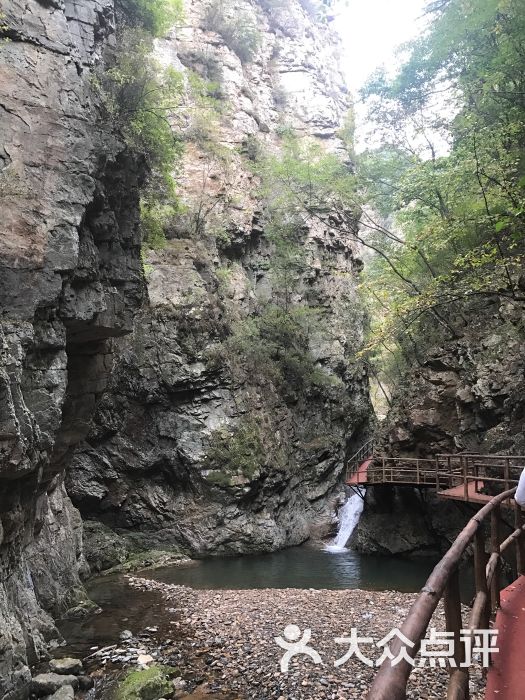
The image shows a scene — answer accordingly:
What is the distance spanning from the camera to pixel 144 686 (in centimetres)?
632

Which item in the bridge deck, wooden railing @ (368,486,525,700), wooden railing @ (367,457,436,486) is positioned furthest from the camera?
wooden railing @ (367,457,436,486)

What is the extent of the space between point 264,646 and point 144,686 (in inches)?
85.1

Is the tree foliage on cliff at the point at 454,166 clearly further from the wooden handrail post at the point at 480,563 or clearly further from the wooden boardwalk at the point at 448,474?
the wooden handrail post at the point at 480,563

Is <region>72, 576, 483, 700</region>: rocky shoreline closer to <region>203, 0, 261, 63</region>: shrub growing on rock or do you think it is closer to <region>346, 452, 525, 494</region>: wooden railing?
<region>346, 452, 525, 494</region>: wooden railing

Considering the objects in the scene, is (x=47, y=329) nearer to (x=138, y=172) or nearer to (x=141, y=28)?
(x=138, y=172)

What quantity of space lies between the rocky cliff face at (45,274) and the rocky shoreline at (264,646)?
2.13m

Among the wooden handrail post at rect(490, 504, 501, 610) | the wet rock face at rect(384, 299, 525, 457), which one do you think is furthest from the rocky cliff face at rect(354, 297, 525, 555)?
Result: the wooden handrail post at rect(490, 504, 501, 610)

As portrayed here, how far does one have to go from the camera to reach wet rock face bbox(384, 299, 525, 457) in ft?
46.8

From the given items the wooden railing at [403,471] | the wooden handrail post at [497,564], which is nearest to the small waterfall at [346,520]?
the wooden railing at [403,471]

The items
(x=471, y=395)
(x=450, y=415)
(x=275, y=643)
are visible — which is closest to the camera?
(x=275, y=643)

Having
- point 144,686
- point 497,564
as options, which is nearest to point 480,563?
point 497,564

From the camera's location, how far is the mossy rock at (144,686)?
620 centimetres

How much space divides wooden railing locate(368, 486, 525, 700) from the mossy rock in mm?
4773

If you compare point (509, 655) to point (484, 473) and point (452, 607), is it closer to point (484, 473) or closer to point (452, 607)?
point (452, 607)
